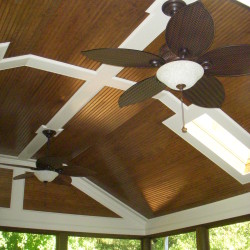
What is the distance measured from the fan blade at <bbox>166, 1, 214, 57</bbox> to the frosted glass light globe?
62 millimetres

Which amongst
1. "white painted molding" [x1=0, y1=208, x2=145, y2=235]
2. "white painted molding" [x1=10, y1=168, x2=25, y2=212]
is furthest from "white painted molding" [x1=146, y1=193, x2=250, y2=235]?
"white painted molding" [x1=10, y1=168, x2=25, y2=212]

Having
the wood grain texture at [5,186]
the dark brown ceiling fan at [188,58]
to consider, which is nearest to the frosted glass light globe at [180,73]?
the dark brown ceiling fan at [188,58]

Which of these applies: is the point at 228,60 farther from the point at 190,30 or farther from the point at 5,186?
the point at 5,186

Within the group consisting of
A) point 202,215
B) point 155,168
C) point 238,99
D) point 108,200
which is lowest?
point 202,215

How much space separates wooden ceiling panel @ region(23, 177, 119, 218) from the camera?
23.0 feet

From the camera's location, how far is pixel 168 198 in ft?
22.6

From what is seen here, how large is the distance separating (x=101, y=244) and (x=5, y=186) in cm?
214

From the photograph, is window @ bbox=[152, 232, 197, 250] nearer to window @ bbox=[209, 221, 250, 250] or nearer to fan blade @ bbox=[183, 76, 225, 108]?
window @ bbox=[209, 221, 250, 250]

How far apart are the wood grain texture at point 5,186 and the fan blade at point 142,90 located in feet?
14.3

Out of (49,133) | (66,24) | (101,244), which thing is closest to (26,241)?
(101,244)

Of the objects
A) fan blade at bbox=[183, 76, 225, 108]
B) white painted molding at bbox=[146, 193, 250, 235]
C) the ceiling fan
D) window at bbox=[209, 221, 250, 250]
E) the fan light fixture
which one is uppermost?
the ceiling fan

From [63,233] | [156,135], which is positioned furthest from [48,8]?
[63,233]

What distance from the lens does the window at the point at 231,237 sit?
19.7ft

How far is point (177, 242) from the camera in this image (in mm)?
7289
